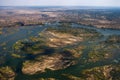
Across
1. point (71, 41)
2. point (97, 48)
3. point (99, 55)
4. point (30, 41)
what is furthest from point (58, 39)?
point (99, 55)

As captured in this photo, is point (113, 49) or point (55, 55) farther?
point (113, 49)

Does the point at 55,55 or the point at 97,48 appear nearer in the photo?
the point at 55,55

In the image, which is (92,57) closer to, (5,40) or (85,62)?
(85,62)

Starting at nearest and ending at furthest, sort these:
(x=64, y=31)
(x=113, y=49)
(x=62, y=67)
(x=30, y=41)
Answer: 1. (x=62, y=67)
2. (x=113, y=49)
3. (x=30, y=41)
4. (x=64, y=31)

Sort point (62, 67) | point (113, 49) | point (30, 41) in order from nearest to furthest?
point (62, 67)
point (113, 49)
point (30, 41)

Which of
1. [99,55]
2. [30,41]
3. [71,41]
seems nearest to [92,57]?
[99,55]

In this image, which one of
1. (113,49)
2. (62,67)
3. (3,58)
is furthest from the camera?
(113,49)

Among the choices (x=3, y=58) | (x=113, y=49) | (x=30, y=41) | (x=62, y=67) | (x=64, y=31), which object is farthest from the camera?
(x=64, y=31)

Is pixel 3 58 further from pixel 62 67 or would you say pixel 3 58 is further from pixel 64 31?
pixel 64 31
